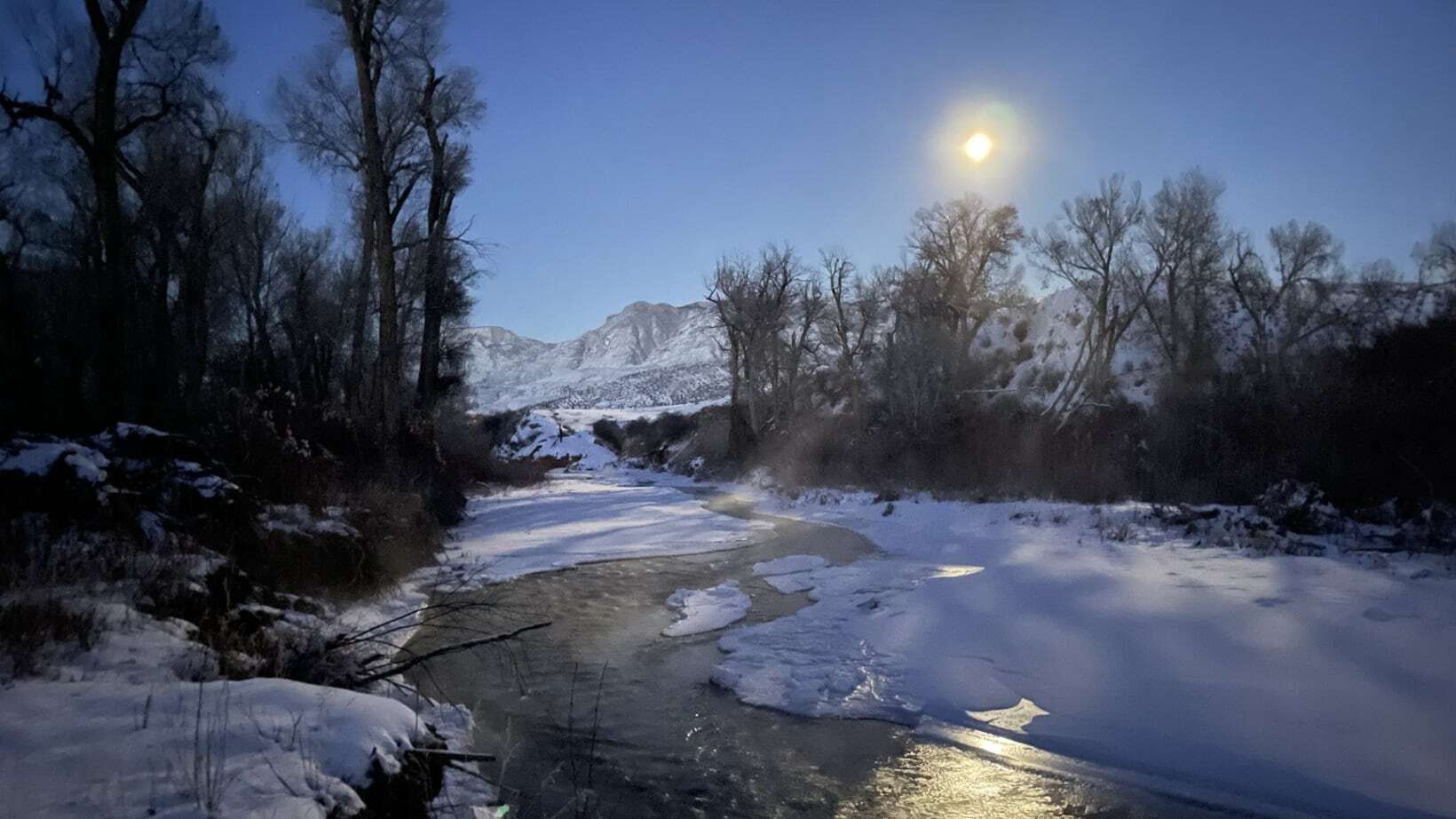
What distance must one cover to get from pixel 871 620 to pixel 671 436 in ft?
148

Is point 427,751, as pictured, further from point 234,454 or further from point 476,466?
point 476,466

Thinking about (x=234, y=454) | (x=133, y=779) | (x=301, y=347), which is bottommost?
(x=133, y=779)

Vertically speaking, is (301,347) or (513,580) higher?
(301,347)

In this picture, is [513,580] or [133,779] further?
[513,580]

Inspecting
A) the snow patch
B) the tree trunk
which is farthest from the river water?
the tree trunk

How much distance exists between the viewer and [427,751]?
3.14 metres

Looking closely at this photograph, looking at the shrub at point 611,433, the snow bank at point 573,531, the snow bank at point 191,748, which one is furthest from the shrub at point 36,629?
the shrub at point 611,433

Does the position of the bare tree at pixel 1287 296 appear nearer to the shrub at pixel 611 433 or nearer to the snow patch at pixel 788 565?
the snow patch at pixel 788 565

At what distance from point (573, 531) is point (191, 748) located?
513 inches

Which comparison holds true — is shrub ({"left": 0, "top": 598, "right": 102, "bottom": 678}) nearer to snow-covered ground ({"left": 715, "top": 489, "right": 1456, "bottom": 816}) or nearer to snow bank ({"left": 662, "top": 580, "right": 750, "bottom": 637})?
snow-covered ground ({"left": 715, "top": 489, "right": 1456, "bottom": 816})

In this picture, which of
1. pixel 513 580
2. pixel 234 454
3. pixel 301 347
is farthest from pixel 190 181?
pixel 513 580

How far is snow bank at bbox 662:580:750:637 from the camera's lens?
7820 mm

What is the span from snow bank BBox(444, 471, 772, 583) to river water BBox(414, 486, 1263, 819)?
3080 millimetres

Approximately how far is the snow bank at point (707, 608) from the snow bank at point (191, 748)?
463cm
